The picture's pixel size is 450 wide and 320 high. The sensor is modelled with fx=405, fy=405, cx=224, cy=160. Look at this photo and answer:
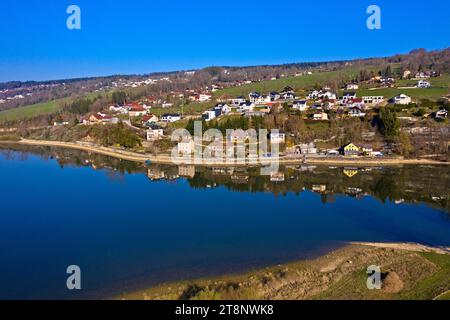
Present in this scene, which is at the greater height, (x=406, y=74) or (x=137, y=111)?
(x=406, y=74)

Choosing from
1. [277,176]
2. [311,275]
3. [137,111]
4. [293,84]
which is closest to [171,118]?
[137,111]

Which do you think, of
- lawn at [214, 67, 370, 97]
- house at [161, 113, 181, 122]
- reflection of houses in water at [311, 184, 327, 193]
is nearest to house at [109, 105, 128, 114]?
house at [161, 113, 181, 122]

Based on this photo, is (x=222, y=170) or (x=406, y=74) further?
(x=406, y=74)

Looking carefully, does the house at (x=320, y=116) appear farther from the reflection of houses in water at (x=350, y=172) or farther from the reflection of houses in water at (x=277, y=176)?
the reflection of houses in water at (x=277, y=176)

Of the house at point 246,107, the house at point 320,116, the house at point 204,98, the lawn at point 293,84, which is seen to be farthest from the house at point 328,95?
the house at point 204,98

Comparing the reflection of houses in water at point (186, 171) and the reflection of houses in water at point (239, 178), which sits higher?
the reflection of houses in water at point (186, 171)

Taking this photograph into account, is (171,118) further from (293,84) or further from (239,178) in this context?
(293,84)
